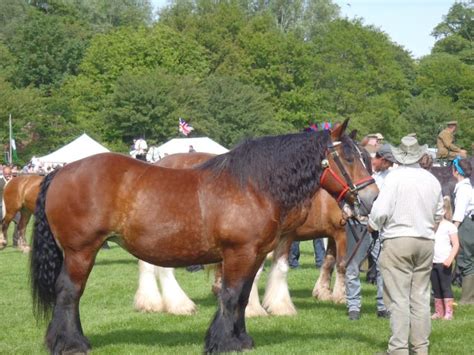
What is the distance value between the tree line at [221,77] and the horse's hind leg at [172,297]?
4610 centimetres

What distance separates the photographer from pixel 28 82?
7256 cm

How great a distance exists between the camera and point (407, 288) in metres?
7.38

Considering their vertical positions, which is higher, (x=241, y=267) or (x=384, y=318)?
(x=241, y=267)

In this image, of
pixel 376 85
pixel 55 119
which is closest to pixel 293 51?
pixel 376 85

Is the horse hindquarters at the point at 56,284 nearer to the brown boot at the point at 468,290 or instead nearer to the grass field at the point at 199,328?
the grass field at the point at 199,328

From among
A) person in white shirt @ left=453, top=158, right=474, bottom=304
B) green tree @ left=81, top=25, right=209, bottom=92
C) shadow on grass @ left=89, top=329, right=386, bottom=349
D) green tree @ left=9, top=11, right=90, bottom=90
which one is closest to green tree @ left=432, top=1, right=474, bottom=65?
green tree @ left=81, top=25, right=209, bottom=92

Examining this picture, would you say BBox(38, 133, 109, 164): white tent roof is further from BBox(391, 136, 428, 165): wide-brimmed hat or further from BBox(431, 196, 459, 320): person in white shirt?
BBox(391, 136, 428, 165): wide-brimmed hat

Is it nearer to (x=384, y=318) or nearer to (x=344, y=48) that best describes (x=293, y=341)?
(x=384, y=318)

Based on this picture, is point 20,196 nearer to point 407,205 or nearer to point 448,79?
point 407,205

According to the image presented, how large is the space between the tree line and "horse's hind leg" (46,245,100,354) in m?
48.4

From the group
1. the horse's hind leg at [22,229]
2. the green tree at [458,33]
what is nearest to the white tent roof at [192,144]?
the horse's hind leg at [22,229]

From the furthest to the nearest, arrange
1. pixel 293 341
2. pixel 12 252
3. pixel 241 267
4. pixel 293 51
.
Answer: pixel 293 51
pixel 12 252
pixel 293 341
pixel 241 267

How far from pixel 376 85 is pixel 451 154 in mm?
58991

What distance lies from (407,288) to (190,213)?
2.34 metres
